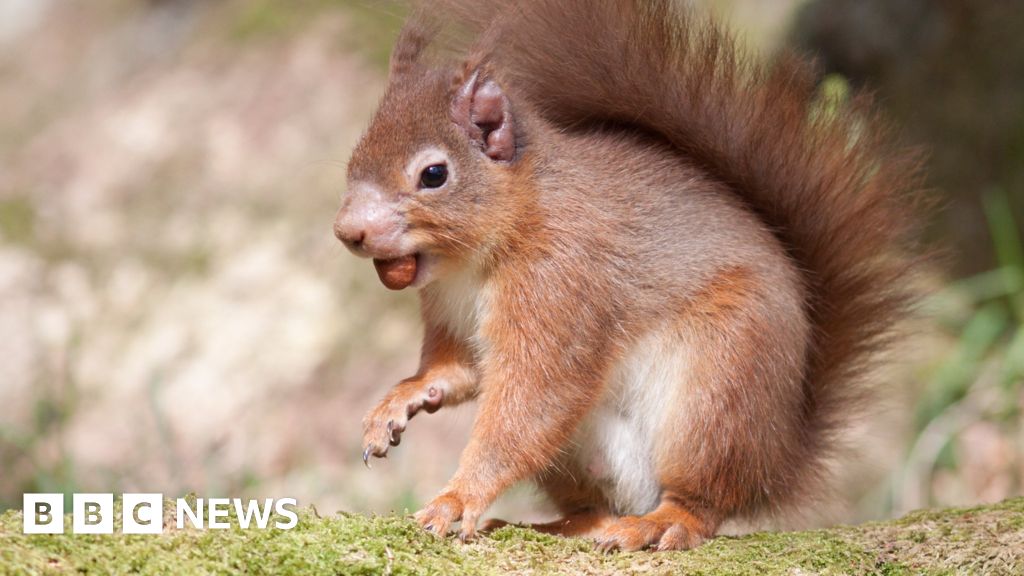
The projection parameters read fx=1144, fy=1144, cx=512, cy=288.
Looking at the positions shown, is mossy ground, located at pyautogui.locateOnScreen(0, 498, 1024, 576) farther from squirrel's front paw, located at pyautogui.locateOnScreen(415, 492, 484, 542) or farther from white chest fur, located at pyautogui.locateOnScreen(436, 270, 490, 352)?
white chest fur, located at pyautogui.locateOnScreen(436, 270, 490, 352)

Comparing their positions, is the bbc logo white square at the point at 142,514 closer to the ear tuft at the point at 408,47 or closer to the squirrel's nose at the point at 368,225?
the squirrel's nose at the point at 368,225

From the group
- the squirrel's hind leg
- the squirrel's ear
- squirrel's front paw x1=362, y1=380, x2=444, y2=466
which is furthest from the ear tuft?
the squirrel's hind leg

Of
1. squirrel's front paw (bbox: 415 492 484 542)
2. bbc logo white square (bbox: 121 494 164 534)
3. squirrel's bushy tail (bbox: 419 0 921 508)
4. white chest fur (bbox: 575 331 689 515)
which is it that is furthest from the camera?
squirrel's bushy tail (bbox: 419 0 921 508)

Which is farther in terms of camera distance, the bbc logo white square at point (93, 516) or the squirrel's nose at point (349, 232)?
the squirrel's nose at point (349, 232)

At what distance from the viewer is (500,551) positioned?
1712 mm

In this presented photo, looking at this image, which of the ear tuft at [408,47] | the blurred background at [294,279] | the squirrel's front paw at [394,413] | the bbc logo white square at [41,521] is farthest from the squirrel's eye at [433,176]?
the blurred background at [294,279]

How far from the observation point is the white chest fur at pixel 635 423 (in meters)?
2.08

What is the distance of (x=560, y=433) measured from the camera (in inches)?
77.9

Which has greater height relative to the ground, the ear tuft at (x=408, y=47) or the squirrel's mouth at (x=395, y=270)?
the ear tuft at (x=408, y=47)

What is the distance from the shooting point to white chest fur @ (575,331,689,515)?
6.84 feet

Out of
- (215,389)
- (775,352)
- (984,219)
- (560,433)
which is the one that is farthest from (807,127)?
(215,389)

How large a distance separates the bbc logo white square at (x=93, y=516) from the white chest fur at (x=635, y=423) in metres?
0.89

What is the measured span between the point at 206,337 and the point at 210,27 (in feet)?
6.69

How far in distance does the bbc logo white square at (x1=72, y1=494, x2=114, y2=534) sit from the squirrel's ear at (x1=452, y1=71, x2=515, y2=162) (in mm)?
877
